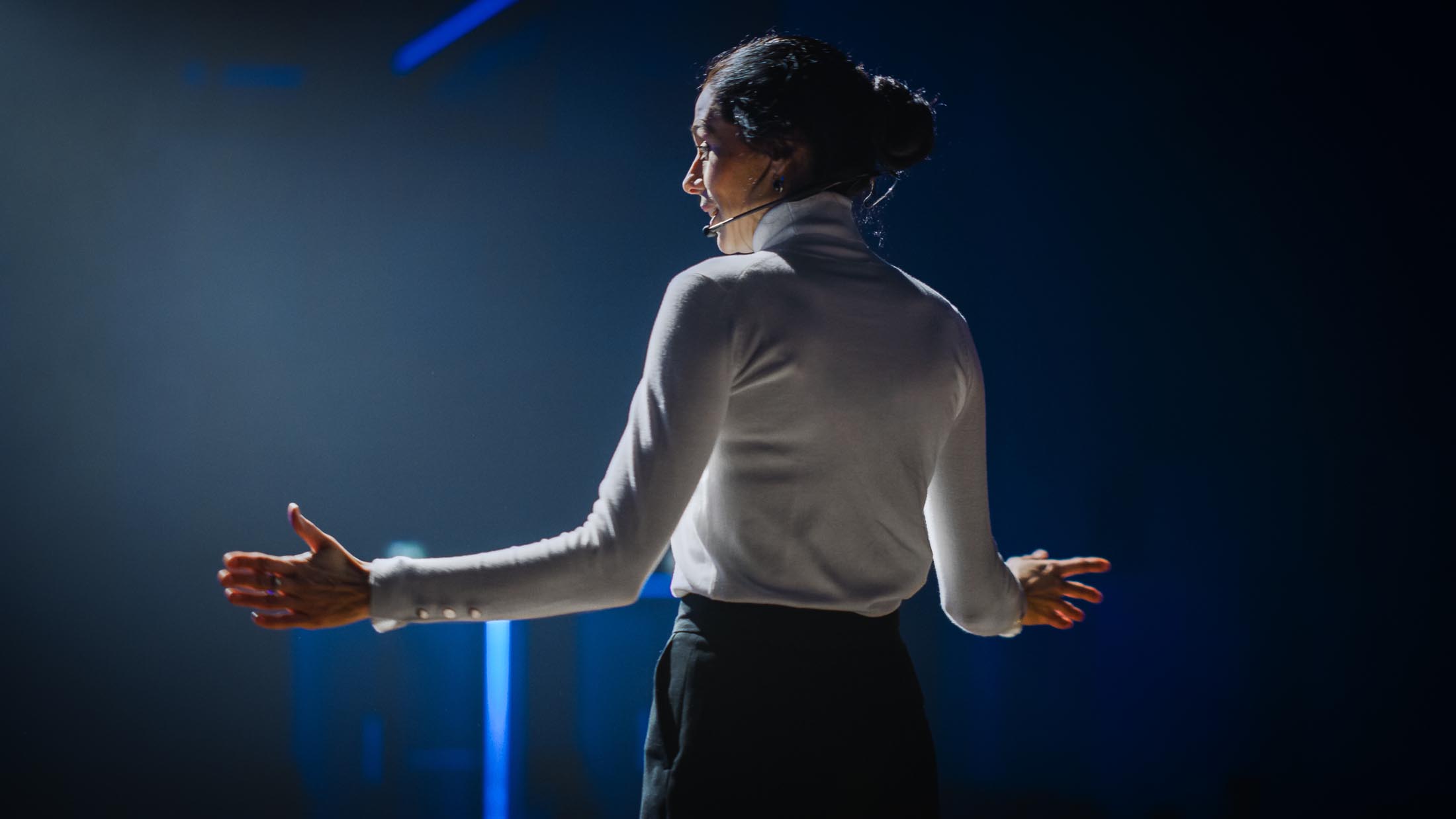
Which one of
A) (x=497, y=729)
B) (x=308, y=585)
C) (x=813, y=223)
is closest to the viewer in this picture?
(x=308, y=585)

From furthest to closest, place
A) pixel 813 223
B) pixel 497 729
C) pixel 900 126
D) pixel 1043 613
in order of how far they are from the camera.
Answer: pixel 497 729 < pixel 1043 613 < pixel 900 126 < pixel 813 223

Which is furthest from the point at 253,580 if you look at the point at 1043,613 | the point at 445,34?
the point at 445,34

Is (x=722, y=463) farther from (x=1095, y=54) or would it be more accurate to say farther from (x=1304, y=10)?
(x=1304, y=10)

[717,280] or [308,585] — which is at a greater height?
[717,280]

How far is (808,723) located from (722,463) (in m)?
0.23

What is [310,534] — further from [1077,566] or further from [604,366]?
[604,366]

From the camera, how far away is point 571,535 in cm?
76

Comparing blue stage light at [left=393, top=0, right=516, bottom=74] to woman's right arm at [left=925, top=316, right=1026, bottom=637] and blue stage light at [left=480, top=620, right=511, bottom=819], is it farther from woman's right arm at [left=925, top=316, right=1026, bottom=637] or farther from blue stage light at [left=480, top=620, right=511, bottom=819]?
woman's right arm at [left=925, top=316, right=1026, bottom=637]

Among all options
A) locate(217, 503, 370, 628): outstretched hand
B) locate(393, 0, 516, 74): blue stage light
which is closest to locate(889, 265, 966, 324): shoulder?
locate(217, 503, 370, 628): outstretched hand

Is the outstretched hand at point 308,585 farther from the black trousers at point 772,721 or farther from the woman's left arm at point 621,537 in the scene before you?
the black trousers at point 772,721

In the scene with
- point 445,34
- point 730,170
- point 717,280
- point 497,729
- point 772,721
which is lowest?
point 497,729

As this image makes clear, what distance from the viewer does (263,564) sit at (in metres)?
0.74

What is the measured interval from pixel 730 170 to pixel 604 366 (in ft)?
5.21

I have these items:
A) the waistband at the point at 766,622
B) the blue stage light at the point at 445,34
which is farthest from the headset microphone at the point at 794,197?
the blue stage light at the point at 445,34
